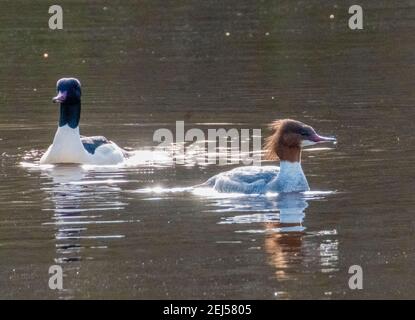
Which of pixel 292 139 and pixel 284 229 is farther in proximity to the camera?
pixel 292 139

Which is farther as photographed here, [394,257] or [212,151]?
[212,151]

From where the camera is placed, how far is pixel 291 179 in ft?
51.4

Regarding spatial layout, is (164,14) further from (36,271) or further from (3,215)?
(36,271)

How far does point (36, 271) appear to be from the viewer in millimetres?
12047

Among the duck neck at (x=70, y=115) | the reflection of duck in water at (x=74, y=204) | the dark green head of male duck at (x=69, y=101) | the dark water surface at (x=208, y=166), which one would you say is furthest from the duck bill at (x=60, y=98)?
the reflection of duck in water at (x=74, y=204)

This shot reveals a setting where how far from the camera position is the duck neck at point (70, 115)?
1908 centimetres

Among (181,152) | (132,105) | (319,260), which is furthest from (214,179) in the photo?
(132,105)

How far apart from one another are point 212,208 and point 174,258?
2.52 metres

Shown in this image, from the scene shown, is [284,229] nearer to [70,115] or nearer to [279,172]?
[279,172]

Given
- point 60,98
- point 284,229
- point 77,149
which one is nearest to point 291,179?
point 284,229

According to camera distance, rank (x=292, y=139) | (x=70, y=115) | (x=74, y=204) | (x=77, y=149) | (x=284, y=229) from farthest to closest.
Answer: (x=70, y=115) < (x=77, y=149) < (x=292, y=139) < (x=74, y=204) < (x=284, y=229)

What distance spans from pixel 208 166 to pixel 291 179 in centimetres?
216

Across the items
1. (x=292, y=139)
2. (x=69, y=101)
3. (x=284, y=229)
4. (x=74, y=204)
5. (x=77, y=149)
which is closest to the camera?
(x=284, y=229)

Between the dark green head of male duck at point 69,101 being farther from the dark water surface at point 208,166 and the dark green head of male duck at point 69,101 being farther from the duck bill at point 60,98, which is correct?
the dark water surface at point 208,166
